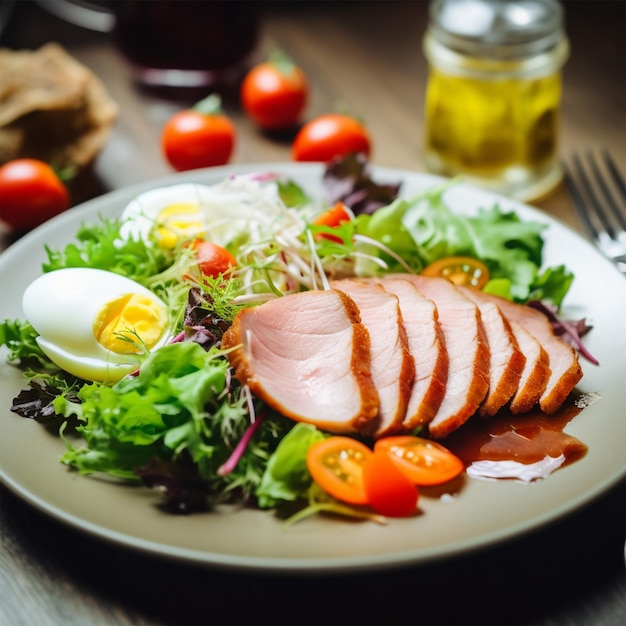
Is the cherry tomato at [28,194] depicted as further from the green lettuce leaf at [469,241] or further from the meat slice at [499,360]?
the meat slice at [499,360]

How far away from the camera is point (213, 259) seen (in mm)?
3002

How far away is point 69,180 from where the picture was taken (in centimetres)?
430

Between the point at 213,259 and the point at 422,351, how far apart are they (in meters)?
0.81

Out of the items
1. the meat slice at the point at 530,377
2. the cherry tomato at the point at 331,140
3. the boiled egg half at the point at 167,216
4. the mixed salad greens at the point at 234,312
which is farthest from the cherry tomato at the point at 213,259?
the cherry tomato at the point at 331,140

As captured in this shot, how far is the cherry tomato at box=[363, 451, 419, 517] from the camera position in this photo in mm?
2160

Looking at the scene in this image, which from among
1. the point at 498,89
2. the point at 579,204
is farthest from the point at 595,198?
the point at 498,89

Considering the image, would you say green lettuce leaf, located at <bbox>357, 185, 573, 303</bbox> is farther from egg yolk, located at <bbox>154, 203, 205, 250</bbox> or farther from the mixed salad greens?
egg yolk, located at <bbox>154, 203, 205, 250</bbox>

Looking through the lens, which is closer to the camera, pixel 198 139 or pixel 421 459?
pixel 421 459

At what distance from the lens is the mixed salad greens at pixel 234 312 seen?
229cm

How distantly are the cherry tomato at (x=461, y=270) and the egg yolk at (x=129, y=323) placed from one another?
43.9 inches

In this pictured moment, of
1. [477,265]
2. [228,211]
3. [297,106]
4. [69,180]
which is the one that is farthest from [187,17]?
[477,265]

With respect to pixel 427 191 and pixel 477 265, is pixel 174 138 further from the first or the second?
pixel 477 265

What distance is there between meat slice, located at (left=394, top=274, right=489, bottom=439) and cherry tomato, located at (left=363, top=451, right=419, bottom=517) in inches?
12.8

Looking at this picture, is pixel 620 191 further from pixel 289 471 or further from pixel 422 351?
pixel 289 471
